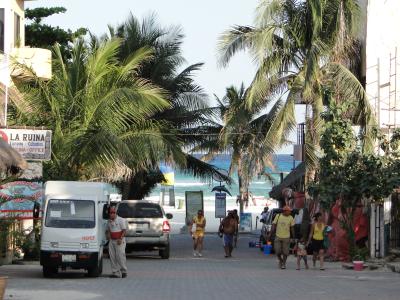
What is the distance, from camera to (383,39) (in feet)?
114

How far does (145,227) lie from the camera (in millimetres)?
31281

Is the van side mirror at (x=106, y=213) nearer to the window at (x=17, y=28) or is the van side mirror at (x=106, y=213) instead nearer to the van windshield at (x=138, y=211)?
the van windshield at (x=138, y=211)

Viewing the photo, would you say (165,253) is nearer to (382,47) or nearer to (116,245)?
(116,245)

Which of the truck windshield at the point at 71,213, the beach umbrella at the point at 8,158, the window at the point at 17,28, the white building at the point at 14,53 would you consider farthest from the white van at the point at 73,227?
the window at the point at 17,28

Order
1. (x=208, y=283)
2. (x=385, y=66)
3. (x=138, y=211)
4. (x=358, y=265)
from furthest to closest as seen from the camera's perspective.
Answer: (x=385, y=66) → (x=138, y=211) → (x=358, y=265) → (x=208, y=283)

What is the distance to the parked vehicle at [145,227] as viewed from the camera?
31.2 metres

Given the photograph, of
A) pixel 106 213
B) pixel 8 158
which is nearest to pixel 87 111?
pixel 106 213

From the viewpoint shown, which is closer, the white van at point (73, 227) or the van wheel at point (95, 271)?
the white van at point (73, 227)

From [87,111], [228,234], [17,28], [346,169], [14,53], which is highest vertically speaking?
[17,28]

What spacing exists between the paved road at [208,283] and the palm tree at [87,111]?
349 cm

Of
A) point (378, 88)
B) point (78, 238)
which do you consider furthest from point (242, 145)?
point (78, 238)

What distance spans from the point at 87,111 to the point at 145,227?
14.8 ft

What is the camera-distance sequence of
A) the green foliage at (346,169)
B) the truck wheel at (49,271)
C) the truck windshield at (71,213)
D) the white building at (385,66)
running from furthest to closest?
the white building at (385,66) < the green foliage at (346,169) < the truck windshield at (71,213) < the truck wheel at (49,271)

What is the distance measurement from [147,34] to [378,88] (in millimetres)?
13632
